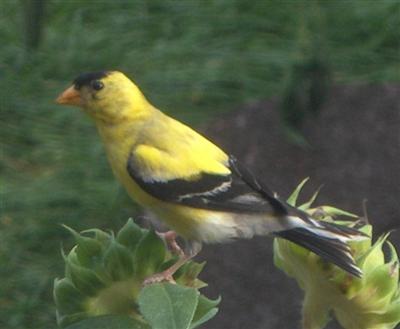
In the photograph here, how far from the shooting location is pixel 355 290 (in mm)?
1389

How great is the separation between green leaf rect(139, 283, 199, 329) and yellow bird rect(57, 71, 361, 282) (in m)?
0.90

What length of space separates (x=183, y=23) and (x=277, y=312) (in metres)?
1.72

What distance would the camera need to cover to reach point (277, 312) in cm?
413

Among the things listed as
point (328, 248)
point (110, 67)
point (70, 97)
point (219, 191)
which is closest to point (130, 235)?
point (328, 248)

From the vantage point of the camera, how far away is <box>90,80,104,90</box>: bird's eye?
8.78ft

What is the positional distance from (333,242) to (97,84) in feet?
3.92

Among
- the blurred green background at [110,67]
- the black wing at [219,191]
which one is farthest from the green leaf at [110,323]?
the blurred green background at [110,67]

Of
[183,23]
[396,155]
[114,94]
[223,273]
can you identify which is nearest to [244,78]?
[183,23]

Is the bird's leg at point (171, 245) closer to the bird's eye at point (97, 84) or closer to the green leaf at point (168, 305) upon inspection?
the green leaf at point (168, 305)

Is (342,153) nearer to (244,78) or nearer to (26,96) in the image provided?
(244,78)

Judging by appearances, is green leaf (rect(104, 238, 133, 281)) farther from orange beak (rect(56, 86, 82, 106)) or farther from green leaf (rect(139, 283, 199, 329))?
orange beak (rect(56, 86, 82, 106))

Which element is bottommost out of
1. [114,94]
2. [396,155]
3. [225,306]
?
[225,306]

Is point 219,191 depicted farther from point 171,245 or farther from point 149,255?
point 149,255

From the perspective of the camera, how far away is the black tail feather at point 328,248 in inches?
54.3
